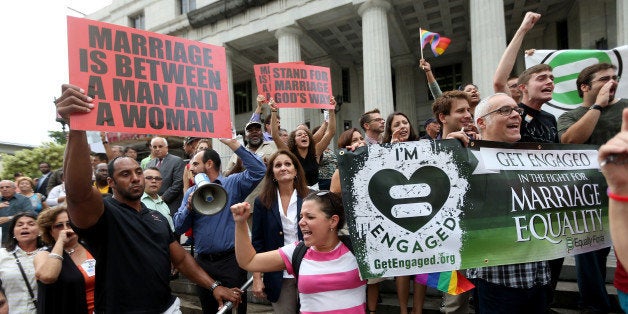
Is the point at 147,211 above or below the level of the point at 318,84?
below

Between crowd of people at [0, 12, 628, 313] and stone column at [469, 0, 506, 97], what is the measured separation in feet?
34.1

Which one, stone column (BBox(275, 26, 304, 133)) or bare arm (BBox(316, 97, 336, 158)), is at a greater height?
stone column (BBox(275, 26, 304, 133))

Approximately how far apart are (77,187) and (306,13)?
18867 millimetres

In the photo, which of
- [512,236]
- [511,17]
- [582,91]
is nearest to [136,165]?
[512,236]

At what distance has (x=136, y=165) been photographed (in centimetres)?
273

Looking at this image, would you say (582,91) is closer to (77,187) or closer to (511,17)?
(77,187)

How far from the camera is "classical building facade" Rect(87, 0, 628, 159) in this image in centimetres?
1595

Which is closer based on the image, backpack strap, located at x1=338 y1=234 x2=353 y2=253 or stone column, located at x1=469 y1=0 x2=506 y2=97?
backpack strap, located at x1=338 y1=234 x2=353 y2=253

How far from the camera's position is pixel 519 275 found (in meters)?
2.40

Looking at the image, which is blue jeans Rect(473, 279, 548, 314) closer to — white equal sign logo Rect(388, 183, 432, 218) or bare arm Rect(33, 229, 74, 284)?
white equal sign logo Rect(388, 183, 432, 218)

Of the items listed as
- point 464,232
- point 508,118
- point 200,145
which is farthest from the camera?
point 200,145

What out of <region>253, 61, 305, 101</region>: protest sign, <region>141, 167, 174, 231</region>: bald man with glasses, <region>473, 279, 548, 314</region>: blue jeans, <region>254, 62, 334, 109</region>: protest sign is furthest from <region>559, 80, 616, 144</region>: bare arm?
<region>141, 167, 174, 231</region>: bald man with glasses

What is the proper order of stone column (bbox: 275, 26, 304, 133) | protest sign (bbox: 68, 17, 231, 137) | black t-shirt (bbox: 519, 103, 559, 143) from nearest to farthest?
protest sign (bbox: 68, 17, 231, 137)
black t-shirt (bbox: 519, 103, 559, 143)
stone column (bbox: 275, 26, 304, 133)

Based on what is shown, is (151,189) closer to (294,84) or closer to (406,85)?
(294,84)
